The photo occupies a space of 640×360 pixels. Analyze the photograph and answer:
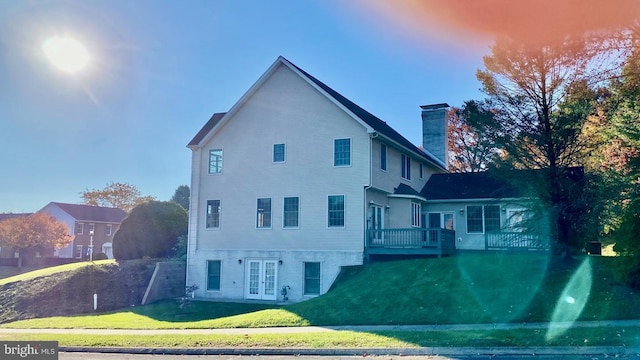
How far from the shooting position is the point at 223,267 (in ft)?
80.0

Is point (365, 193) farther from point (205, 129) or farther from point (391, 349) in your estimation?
point (391, 349)

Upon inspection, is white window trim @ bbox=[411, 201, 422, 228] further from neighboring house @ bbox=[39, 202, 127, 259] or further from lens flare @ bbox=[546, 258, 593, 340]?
neighboring house @ bbox=[39, 202, 127, 259]

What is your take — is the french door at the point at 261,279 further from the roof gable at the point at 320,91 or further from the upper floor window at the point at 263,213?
the roof gable at the point at 320,91

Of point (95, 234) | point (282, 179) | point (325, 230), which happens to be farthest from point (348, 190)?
point (95, 234)

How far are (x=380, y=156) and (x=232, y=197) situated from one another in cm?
781

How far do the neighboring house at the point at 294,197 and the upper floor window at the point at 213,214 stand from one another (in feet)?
0.17

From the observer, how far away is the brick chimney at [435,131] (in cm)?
3170

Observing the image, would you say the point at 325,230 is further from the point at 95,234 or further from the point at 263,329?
the point at 95,234

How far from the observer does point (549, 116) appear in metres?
19.2

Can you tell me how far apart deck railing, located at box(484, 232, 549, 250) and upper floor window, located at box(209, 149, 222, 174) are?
1372 cm

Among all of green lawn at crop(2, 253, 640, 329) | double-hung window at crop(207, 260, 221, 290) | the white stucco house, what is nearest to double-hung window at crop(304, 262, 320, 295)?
the white stucco house

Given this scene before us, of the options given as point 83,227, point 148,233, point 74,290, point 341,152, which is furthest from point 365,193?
point 83,227

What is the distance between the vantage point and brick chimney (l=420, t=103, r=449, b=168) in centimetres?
3170

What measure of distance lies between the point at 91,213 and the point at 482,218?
169 feet
